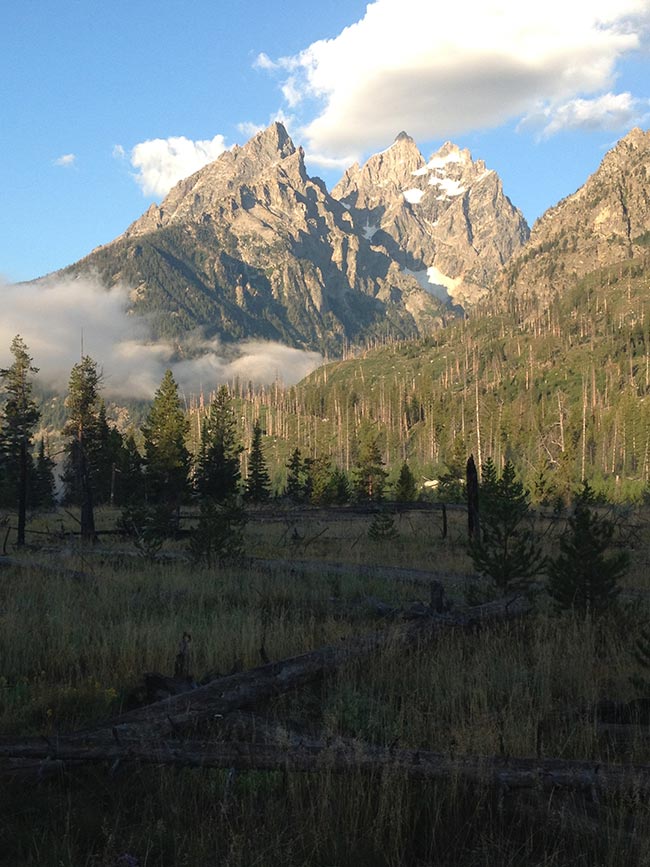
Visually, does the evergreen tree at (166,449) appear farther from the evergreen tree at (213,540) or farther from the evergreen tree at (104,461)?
the evergreen tree at (213,540)

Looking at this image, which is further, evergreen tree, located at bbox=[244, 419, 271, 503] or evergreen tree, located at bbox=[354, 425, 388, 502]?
evergreen tree, located at bbox=[244, 419, 271, 503]

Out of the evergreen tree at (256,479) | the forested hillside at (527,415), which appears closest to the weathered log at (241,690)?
the evergreen tree at (256,479)

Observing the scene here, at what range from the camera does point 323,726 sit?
519cm

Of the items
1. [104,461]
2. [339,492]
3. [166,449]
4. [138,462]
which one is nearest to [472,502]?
[339,492]

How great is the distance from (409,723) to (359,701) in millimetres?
603

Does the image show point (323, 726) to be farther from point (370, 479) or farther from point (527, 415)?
point (527, 415)

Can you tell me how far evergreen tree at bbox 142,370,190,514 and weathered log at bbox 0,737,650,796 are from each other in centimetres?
5254

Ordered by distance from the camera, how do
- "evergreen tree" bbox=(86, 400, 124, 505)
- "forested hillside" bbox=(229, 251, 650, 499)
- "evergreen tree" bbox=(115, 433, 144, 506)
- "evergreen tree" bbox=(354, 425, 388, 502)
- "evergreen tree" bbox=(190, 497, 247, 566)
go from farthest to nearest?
1. "forested hillside" bbox=(229, 251, 650, 499)
2. "evergreen tree" bbox=(86, 400, 124, 505)
3. "evergreen tree" bbox=(115, 433, 144, 506)
4. "evergreen tree" bbox=(354, 425, 388, 502)
5. "evergreen tree" bbox=(190, 497, 247, 566)

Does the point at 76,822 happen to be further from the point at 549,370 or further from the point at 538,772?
the point at 549,370

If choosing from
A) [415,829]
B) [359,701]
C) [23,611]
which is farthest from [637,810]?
[23,611]

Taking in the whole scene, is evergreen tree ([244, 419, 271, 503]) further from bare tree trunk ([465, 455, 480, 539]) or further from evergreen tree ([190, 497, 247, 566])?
evergreen tree ([190, 497, 247, 566])

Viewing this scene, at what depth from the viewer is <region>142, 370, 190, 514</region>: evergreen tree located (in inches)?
2226

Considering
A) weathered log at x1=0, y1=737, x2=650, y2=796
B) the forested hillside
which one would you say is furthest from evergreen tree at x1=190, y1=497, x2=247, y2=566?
the forested hillside

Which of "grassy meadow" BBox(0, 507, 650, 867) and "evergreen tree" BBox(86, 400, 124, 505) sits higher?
"evergreen tree" BBox(86, 400, 124, 505)
